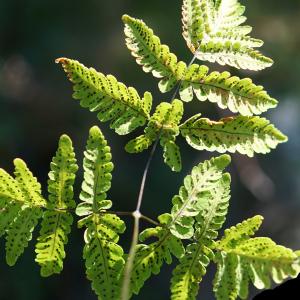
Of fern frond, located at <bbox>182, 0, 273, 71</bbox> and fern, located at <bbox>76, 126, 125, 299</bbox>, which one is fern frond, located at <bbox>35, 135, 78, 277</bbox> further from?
fern frond, located at <bbox>182, 0, 273, 71</bbox>

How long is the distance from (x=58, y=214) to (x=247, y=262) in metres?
0.34

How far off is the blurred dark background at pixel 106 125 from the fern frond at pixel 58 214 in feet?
12.9

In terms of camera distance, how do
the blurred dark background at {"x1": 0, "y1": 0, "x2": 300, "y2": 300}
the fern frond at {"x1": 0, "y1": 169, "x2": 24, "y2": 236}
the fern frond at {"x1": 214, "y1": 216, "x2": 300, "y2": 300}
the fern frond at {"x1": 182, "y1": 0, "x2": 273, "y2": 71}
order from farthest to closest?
the blurred dark background at {"x1": 0, "y1": 0, "x2": 300, "y2": 300}
the fern frond at {"x1": 182, "y1": 0, "x2": 273, "y2": 71}
the fern frond at {"x1": 0, "y1": 169, "x2": 24, "y2": 236}
the fern frond at {"x1": 214, "y1": 216, "x2": 300, "y2": 300}

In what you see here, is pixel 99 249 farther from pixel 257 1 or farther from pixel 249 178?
pixel 257 1

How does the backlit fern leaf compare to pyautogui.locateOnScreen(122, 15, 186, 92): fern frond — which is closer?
the backlit fern leaf

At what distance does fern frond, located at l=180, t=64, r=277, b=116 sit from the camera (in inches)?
45.1

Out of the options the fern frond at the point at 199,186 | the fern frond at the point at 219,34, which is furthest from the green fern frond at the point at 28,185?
the fern frond at the point at 219,34

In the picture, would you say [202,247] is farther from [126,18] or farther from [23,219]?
[126,18]

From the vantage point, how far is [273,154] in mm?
5988

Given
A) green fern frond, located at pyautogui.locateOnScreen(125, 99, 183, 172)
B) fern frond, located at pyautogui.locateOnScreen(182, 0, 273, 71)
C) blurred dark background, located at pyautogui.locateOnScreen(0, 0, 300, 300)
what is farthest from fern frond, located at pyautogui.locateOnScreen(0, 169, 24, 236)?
blurred dark background, located at pyautogui.locateOnScreen(0, 0, 300, 300)

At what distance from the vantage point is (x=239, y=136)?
3.74ft

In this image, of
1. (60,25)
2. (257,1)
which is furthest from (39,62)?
(257,1)

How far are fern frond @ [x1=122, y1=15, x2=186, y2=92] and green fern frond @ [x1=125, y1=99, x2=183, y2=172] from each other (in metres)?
0.06

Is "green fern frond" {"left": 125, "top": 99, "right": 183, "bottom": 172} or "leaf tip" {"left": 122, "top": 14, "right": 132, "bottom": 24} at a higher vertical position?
"leaf tip" {"left": 122, "top": 14, "right": 132, "bottom": 24}
